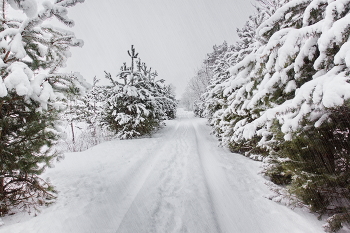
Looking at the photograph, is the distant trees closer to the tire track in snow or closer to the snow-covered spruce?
the tire track in snow

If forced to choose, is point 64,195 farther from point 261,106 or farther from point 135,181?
point 261,106

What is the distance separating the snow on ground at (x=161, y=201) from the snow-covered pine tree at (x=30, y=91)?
647 mm

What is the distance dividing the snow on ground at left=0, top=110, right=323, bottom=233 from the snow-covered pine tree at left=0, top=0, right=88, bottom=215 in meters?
0.65

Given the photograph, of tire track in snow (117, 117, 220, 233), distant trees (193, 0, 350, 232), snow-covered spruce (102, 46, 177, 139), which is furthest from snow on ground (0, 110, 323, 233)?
snow-covered spruce (102, 46, 177, 139)

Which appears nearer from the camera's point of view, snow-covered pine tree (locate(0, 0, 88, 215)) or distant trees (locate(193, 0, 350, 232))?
distant trees (locate(193, 0, 350, 232))

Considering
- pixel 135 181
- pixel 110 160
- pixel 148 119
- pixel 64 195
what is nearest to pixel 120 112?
pixel 148 119

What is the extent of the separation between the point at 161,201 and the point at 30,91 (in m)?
3.02

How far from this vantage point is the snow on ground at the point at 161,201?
8.24ft

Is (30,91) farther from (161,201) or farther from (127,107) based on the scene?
(127,107)

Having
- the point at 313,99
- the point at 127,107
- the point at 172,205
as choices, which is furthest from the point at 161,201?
the point at 127,107

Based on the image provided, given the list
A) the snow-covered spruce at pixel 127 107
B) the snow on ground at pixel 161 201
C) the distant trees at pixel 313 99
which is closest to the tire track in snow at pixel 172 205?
the snow on ground at pixel 161 201

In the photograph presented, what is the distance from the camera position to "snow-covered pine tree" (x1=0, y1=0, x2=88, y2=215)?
83.6 inches

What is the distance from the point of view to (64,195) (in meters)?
3.32

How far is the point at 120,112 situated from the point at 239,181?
8.49 meters
